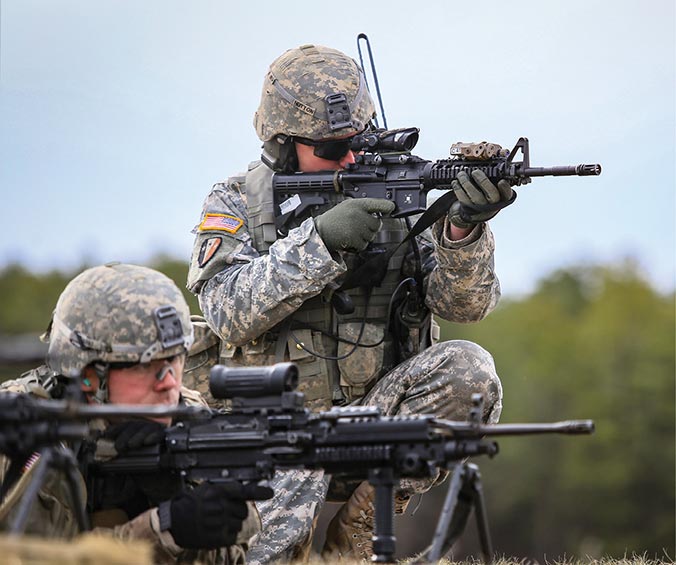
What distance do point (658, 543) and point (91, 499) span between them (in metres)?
53.7

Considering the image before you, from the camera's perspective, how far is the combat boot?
949cm

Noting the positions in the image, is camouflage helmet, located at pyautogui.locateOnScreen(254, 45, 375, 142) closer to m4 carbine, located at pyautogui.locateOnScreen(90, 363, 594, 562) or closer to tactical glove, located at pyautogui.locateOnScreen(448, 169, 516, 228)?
tactical glove, located at pyautogui.locateOnScreen(448, 169, 516, 228)

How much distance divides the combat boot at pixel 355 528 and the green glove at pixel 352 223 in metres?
1.49

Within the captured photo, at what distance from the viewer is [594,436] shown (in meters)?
62.2

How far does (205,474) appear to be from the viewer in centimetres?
745

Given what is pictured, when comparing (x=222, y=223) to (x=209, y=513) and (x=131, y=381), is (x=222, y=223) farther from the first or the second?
(x=209, y=513)

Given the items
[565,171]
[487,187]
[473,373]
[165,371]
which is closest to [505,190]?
[487,187]

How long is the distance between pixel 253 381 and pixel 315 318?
8.22ft

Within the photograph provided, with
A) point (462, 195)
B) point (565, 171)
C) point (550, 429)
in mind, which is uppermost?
point (565, 171)

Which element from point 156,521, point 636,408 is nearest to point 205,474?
point 156,521

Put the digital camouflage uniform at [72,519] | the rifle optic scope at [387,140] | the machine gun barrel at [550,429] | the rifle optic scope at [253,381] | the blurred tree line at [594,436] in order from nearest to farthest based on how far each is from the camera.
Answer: the machine gun barrel at [550,429]
the digital camouflage uniform at [72,519]
the rifle optic scope at [253,381]
the rifle optic scope at [387,140]
the blurred tree line at [594,436]

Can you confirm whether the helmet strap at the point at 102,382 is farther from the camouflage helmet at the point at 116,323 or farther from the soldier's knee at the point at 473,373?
the soldier's knee at the point at 473,373

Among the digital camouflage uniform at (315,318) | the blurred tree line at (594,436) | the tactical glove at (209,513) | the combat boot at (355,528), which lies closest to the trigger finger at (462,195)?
the digital camouflage uniform at (315,318)

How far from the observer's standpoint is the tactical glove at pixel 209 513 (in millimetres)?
7141
